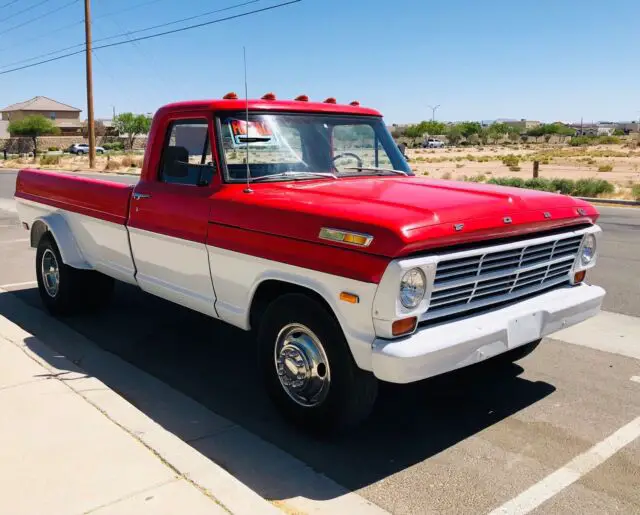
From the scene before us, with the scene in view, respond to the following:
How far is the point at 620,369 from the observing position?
5.52 m

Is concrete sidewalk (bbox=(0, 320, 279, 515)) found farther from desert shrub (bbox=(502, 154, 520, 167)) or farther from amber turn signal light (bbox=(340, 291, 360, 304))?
desert shrub (bbox=(502, 154, 520, 167))

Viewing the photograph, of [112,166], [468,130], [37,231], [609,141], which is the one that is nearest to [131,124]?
[468,130]

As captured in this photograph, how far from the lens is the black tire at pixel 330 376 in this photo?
395 centimetres

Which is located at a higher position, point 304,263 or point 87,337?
point 304,263

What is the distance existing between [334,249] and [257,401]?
5.30ft

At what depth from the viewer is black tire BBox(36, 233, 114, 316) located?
6719 millimetres

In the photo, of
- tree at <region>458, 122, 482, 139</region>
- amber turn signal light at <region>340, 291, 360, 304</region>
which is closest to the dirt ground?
amber turn signal light at <region>340, 291, 360, 304</region>

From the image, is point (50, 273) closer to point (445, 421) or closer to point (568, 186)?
point (445, 421)

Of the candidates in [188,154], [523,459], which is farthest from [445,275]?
[188,154]

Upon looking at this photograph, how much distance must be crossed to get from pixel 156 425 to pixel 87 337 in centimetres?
239

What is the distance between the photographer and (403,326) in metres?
3.70

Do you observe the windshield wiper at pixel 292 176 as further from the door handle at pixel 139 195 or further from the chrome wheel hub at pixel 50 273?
the chrome wheel hub at pixel 50 273

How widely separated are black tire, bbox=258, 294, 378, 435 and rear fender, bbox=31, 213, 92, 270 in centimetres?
285

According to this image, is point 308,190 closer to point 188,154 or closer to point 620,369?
point 188,154
